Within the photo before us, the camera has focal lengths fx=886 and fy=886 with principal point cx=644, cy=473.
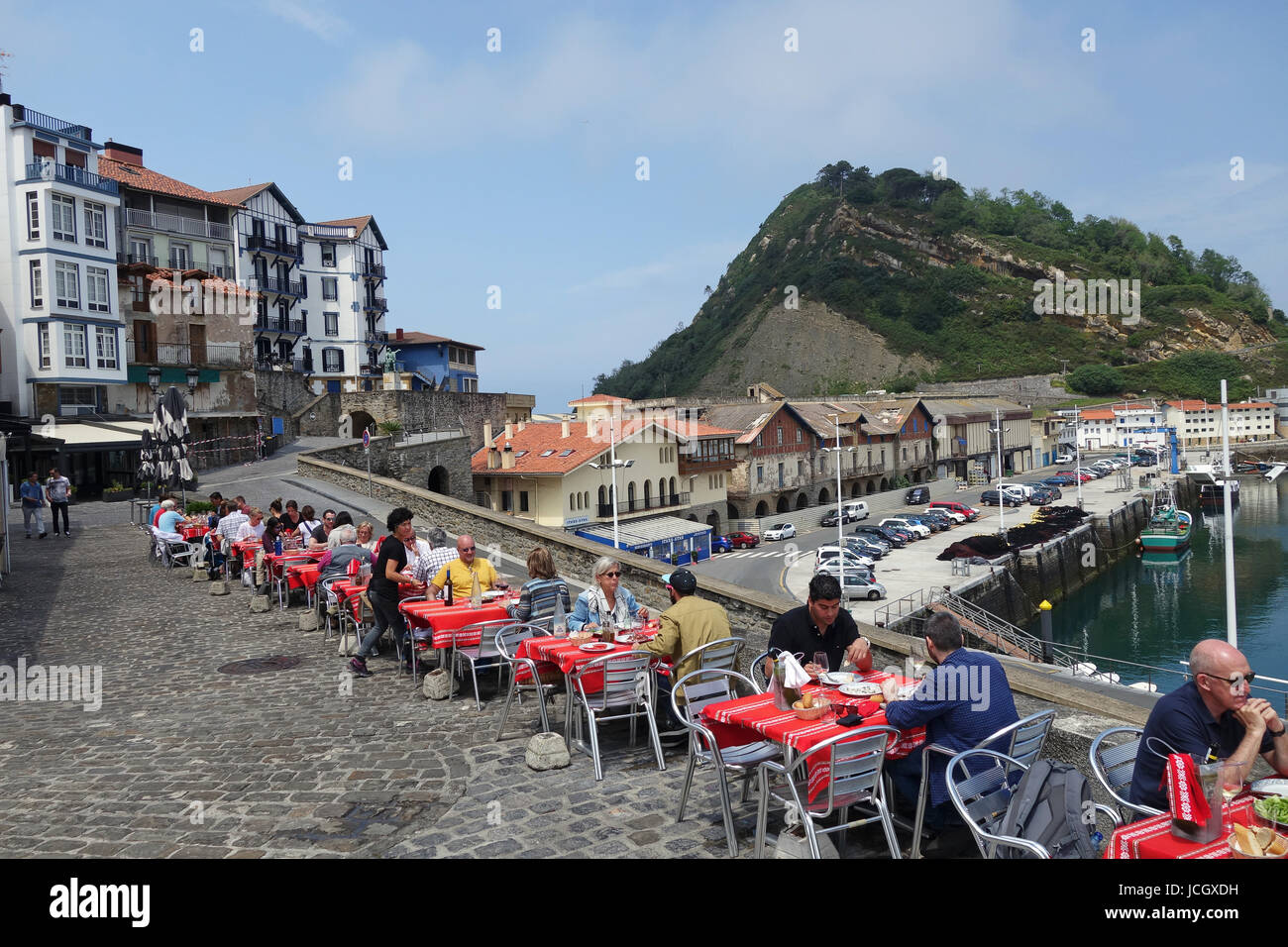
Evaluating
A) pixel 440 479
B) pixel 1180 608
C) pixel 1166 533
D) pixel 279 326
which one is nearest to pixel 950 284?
pixel 1166 533

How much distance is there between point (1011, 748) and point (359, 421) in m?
46.9

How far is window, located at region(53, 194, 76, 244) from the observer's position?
3681 cm

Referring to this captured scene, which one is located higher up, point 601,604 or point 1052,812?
point 601,604

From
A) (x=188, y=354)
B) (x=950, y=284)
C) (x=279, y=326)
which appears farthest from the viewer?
(x=950, y=284)

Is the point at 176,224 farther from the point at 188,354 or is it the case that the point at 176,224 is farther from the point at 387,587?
the point at 387,587

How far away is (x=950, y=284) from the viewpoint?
15750 cm

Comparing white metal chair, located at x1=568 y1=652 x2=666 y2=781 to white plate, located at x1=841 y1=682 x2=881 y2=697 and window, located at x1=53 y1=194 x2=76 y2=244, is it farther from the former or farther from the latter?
window, located at x1=53 y1=194 x2=76 y2=244

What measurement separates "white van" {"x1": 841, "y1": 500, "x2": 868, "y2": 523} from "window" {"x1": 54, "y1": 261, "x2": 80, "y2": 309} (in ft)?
147

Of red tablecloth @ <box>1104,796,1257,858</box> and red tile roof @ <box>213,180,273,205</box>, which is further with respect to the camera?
red tile roof @ <box>213,180,273,205</box>

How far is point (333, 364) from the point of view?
206 ft

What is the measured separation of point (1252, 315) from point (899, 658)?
182744 mm

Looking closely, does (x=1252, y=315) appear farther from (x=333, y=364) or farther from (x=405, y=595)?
(x=405, y=595)

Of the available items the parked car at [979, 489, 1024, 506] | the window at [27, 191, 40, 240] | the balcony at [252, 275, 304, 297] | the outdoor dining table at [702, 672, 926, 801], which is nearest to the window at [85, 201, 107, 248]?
the window at [27, 191, 40, 240]

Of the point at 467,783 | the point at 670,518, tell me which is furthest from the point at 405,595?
the point at 670,518
